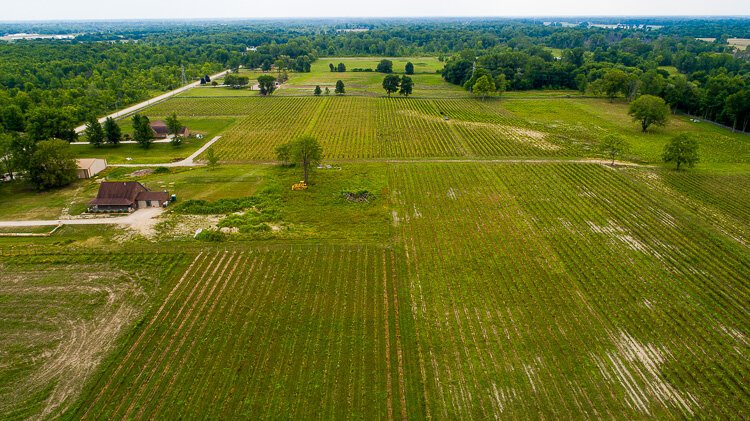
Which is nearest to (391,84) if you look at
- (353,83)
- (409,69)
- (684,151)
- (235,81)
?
(353,83)

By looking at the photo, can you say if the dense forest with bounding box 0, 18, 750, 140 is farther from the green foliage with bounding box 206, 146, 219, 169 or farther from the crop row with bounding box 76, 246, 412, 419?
the crop row with bounding box 76, 246, 412, 419

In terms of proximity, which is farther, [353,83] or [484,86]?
[353,83]

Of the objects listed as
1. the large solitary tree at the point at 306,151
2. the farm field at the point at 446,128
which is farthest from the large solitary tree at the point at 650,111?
the large solitary tree at the point at 306,151

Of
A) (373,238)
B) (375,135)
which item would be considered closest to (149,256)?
(373,238)

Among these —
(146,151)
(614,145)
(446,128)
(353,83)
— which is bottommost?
(146,151)

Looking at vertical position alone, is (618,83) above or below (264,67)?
below

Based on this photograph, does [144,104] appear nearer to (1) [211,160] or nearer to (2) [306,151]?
(1) [211,160]

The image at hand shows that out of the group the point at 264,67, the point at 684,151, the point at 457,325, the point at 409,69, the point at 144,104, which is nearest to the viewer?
the point at 457,325
